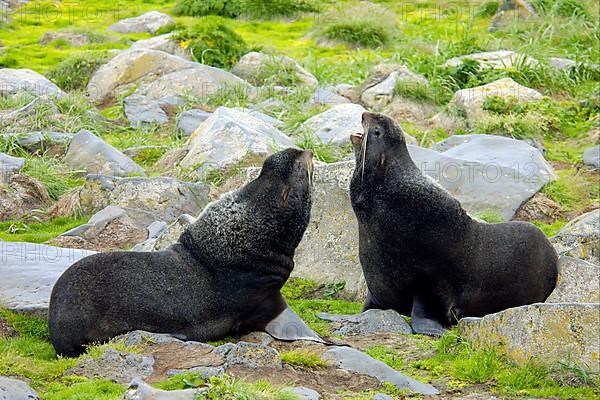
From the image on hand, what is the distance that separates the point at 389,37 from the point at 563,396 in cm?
1805

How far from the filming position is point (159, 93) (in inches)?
767

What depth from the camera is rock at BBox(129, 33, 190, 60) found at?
2239cm

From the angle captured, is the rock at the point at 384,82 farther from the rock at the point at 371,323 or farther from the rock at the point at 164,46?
the rock at the point at 371,323

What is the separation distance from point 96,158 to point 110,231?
9.86 feet

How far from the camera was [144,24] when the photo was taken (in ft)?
88.2

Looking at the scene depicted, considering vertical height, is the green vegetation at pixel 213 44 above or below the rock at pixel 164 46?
above

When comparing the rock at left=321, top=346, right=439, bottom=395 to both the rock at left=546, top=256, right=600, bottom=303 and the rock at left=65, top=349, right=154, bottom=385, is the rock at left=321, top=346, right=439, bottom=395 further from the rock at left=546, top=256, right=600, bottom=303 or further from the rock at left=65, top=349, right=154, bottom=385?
the rock at left=546, top=256, right=600, bottom=303

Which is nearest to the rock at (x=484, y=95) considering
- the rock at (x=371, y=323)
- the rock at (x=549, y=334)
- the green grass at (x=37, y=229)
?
the green grass at (x=37, y=229)

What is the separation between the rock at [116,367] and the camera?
681 cm

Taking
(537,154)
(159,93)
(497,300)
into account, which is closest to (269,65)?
(159,93)

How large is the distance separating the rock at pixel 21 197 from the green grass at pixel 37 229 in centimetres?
34

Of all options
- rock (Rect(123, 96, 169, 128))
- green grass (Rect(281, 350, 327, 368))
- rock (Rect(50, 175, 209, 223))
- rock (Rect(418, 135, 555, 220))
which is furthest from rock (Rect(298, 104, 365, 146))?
green grass (Rect(281, 350, 327, 368))

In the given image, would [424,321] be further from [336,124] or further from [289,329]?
[336,124]

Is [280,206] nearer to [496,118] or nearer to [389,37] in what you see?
[496,118]
